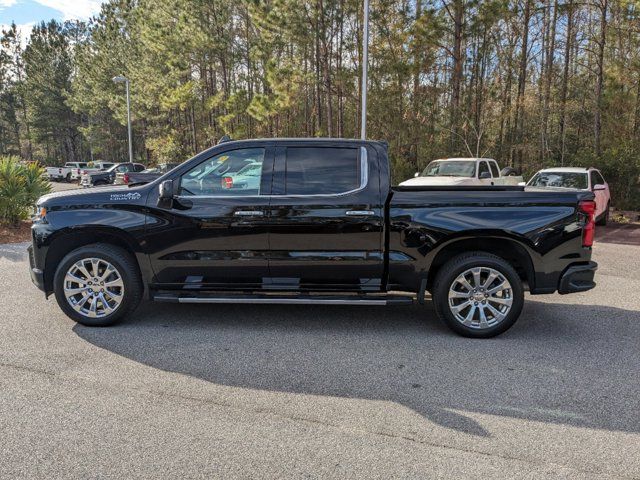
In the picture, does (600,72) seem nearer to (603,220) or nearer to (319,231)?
(603,220)

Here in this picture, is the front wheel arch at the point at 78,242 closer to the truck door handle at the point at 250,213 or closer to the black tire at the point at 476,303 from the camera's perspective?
the truck door handle at the point at 250,213

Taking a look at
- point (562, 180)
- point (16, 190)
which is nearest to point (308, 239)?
point (16, 190)

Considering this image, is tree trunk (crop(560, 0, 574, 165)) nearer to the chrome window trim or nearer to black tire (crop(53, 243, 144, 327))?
the chrome window trim

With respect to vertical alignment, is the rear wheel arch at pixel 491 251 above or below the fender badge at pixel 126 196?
below

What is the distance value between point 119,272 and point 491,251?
3.78 m

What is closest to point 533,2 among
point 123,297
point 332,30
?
point 332,30

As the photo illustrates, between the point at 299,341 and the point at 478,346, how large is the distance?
171cm

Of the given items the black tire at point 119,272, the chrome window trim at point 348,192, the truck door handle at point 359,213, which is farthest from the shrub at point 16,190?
the truck door handle at point 359,213

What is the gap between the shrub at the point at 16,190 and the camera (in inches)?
457

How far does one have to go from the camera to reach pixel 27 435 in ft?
10.6

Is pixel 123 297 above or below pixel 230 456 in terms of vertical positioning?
above

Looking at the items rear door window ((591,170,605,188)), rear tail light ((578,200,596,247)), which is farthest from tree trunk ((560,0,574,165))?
rear tail light ((578,200,596,247))

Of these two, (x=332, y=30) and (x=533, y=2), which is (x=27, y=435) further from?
(x=533, y=2)

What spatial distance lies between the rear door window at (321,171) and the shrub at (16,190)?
9128 mm
